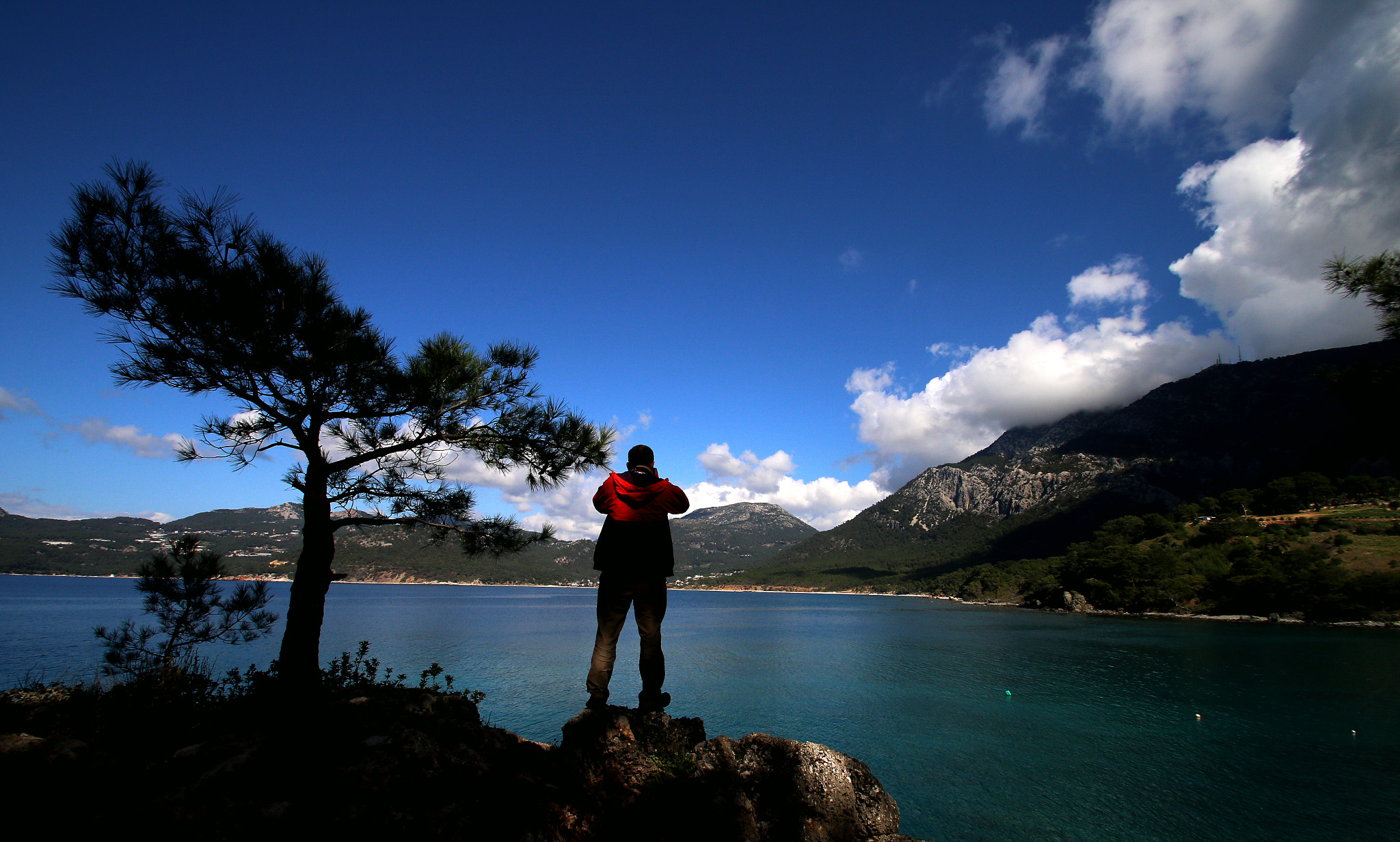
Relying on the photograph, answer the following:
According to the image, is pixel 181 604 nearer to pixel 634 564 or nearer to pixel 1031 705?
pixel 634 564

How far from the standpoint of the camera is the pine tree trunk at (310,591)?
765cm

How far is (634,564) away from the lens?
596cm

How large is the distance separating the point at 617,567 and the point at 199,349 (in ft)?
22.0

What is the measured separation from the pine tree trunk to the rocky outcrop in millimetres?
770

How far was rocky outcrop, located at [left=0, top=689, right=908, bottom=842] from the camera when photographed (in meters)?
4.58

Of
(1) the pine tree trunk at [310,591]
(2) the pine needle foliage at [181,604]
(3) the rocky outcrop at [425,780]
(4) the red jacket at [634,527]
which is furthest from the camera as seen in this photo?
(2) the pine needle foliage at [181,604]

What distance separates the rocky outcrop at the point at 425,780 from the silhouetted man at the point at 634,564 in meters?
0.52

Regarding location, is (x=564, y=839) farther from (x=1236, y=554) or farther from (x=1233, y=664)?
(x=1236, y=554)

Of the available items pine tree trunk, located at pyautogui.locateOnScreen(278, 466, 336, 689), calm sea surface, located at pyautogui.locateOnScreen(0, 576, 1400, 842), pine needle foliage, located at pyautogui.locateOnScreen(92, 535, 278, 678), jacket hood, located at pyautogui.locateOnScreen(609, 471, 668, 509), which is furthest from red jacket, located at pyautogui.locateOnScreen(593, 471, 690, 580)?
calm sea surface, located at pyautogui.locateOnScreen(0, 576, 1400, 842)

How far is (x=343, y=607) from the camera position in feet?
291

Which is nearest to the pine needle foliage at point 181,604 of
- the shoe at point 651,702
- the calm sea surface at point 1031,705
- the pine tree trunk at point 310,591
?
the calm sea surface at point 1031,705

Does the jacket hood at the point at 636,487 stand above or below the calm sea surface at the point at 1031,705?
→ above

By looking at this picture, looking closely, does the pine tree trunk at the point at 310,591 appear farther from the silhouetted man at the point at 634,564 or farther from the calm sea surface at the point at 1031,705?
the silhouetted man at the point at 634,564

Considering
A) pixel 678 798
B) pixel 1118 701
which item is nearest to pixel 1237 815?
pixel 1118 701
